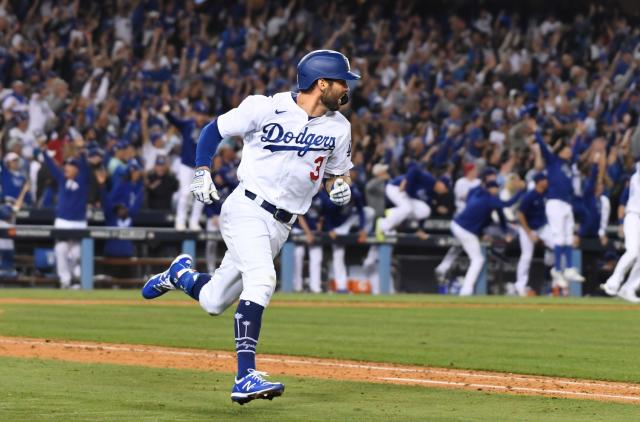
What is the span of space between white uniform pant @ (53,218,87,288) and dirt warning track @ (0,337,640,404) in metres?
9.76

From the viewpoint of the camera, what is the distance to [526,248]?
22.2m

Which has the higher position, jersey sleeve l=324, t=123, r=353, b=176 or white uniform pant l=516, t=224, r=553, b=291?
jersey sleeve l=324, t=123, r=353, b=176

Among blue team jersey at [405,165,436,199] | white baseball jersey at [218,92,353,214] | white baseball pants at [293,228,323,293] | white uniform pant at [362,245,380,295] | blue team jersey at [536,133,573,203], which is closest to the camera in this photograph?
white baseball jersey at [218,92,353,214]

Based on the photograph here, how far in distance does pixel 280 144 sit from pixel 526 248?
1464 cm

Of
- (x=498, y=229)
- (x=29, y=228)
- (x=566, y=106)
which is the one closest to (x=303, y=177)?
(x=29, y=228)

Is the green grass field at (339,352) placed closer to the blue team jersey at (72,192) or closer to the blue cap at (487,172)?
the blue team jersey at (72,192)

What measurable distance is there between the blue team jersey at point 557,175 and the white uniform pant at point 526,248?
95 cm

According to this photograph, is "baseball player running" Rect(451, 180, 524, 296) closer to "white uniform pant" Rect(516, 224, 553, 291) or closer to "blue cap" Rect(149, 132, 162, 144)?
"white uniform pant" Rect(516, 224, 553, 291)

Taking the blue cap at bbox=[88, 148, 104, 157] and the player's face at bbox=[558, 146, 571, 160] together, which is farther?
the blue cap at bbox=[88, 148, 104, 157]

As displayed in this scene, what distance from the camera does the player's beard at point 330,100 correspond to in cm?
807

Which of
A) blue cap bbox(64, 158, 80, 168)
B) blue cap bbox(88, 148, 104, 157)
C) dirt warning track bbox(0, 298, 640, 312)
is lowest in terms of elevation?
dirt warning track bbox(0, 298, 640, 312)

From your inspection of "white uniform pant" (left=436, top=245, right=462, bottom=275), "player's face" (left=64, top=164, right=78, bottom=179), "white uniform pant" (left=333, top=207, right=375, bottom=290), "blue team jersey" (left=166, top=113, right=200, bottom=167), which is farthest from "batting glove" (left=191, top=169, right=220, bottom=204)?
"white uniform pant" (left=436, top=245, right=462, bottom=275)

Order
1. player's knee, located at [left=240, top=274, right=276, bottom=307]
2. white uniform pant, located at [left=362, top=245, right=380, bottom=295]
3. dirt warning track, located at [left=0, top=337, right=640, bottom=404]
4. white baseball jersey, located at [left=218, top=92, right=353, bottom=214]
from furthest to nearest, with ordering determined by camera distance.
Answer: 1. white uniform pant, located at [left=362, top=245, right=380, bottom=295]
2. dirt warning track, located at [left=0, top=337, right=640, bottom=404]
3. white baseball jersey, located at [left=218, top=92, right=353, bottom=214]
4. player's knee, located at [left=240, top=274, right=276, bottom=307]

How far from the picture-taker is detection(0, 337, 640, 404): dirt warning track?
28.3ft
